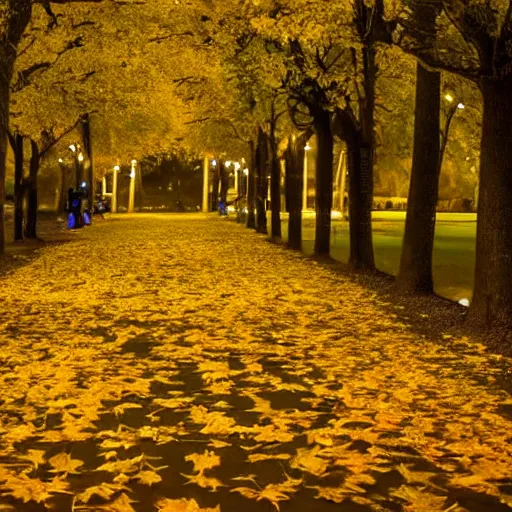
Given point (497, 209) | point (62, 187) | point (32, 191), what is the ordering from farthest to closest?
point (62, 187)
point (32, 191)
point (497, 209)

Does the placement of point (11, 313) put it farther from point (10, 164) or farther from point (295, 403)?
point (10, 164)

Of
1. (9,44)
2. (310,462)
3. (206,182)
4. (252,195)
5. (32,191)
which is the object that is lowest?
(310,462)

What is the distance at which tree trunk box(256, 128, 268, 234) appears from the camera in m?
38.2

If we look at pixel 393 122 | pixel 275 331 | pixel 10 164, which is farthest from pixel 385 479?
pixel 10 164

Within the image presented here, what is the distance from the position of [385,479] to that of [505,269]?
243 inches

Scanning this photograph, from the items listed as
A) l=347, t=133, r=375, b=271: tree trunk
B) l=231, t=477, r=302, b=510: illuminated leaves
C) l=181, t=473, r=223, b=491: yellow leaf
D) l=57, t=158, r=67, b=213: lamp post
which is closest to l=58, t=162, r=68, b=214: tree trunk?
l=57, t=158, r=67, b=213: lamp post

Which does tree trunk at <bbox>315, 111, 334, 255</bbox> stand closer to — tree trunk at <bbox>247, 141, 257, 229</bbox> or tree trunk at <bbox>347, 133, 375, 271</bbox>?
tree trunk at <bbox>347, 133, 375, 271</bbox>

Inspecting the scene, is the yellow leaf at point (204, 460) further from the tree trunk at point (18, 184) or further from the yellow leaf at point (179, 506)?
the tree trunk at point (18, 184)

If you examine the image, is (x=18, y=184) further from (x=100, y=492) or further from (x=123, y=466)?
(x=100, y=492)

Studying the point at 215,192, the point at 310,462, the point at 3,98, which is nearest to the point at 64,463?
the point at 310,462

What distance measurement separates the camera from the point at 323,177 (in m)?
23.9

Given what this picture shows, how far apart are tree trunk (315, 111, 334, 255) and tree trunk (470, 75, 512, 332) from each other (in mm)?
12109

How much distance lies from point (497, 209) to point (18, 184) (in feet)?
68.7

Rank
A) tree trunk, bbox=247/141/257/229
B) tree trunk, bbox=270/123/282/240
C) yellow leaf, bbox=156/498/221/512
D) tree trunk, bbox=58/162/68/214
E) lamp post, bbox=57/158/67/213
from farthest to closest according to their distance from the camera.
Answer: tree trunk, bbox=58/162/68/214, lamp post, bbox=57/158/67/213, tree trunk, bbox=247/141/257/229, tree trunk, bbox=270/123/282/240, yellow leaf, bbox=156/498/221/512
